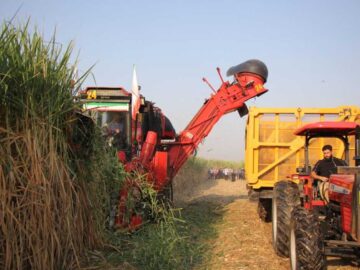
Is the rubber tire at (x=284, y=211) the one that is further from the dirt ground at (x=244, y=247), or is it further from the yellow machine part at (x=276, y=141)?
the yellow machine part at (x=276, y=141)

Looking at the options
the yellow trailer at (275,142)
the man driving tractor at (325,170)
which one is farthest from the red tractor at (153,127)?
the man driving tractor at (325,170)

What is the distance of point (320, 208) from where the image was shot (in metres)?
5.91

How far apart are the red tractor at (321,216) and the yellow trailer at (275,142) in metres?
2.30

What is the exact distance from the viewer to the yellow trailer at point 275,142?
29.4 feet

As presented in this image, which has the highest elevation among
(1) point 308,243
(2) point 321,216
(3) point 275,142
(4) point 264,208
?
(3) point 275,142

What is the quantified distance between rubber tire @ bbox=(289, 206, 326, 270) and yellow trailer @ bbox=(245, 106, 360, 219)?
161 inches

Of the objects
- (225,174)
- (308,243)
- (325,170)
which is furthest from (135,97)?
(225,174)

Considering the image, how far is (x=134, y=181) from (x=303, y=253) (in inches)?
121

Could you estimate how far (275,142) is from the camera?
356 inches

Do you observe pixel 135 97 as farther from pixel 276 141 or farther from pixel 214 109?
pixel 276 141

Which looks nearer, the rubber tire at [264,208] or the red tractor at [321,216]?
the red tractor at [321,216]

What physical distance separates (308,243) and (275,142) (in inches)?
181

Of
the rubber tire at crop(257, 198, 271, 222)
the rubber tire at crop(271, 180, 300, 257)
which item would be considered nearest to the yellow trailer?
the rubber tire at crop(257, 198, 271, 222)

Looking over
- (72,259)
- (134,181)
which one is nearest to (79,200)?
(72,259)
